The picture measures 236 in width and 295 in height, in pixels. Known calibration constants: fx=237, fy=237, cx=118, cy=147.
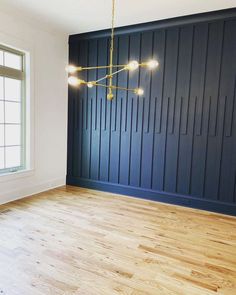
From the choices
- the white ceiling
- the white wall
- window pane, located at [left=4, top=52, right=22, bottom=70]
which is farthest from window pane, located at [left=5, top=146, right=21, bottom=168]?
the white ceiling

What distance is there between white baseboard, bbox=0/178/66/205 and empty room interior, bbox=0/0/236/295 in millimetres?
19

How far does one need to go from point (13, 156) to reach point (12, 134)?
38 cm

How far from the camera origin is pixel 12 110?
157 inches

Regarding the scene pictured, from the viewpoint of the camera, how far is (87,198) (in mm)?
4180

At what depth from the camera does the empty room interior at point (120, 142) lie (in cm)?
251

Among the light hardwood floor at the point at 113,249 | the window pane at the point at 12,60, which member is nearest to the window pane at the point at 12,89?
the window pane at the point at 12,60

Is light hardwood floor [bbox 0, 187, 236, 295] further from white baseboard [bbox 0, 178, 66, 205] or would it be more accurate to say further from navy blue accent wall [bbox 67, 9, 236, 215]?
navy blue accent wall [bbox 67, 9, 236, 215]

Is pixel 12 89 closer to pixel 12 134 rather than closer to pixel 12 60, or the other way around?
pixel 12 60

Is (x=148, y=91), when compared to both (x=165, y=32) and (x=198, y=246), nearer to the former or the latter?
(x=165, y=32)

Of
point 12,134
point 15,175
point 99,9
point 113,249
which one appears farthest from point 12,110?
point 113,249

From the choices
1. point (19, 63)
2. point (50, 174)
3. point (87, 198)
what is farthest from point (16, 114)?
point (87, 198)

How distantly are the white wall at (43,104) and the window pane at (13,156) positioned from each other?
0.25m

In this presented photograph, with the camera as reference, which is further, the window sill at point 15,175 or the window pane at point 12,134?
the window pane at point 12,134

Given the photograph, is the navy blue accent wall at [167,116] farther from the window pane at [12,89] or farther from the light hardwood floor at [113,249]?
the window pane at [12,89]
